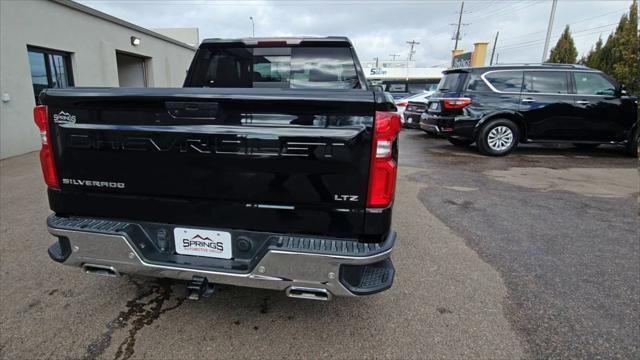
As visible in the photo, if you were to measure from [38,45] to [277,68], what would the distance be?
7.98 m

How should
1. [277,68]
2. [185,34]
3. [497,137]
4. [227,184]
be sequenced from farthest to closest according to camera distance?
[185,34]
[497,137]
[277,68]
[227,184]

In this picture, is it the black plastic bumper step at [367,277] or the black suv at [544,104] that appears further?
the black suv at [544,104]

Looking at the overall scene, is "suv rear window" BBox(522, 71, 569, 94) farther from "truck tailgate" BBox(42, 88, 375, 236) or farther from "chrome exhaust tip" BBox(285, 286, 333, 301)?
"chrome exhaust tip" BBox(285, 286, 333, 301)

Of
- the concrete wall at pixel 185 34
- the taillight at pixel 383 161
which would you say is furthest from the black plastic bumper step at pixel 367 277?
the concrete wall at pixel 185 34

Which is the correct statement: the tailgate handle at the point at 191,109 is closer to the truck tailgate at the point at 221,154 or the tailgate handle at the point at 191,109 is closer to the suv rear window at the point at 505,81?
the truck tailgate at the point at 221,154

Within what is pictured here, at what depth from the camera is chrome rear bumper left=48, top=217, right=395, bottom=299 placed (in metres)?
1.82

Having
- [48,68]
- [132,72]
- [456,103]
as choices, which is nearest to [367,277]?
[456,103]

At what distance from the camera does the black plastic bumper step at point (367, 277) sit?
1.87m

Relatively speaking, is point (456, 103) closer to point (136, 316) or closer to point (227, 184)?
point (227, 184)

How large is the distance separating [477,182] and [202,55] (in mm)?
4868

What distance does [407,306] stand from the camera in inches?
103

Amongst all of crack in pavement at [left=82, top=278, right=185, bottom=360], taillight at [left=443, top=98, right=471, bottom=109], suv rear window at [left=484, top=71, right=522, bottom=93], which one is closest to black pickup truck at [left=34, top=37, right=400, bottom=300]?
crack in pavement at [left=82, top=278, right=185, bottom=360]

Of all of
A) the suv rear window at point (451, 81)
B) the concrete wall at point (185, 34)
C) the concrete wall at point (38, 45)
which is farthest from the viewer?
the concrete wall at point (185, 34)

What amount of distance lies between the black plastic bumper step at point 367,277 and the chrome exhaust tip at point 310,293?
4.7 inches
